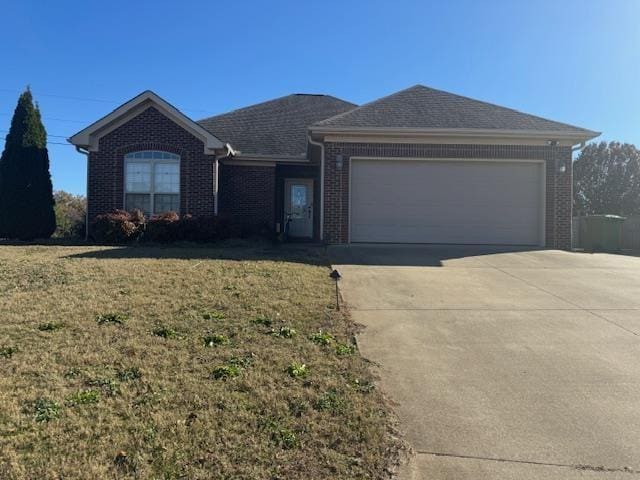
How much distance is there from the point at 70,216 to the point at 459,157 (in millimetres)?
14866

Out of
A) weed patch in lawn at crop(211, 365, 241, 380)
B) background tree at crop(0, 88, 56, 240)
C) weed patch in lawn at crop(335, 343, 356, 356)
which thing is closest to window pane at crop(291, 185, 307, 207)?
background tree at crop(0, 88, 56, 240)

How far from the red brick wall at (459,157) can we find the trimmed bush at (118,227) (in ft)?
16.5

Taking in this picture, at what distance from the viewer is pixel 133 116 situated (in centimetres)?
1441

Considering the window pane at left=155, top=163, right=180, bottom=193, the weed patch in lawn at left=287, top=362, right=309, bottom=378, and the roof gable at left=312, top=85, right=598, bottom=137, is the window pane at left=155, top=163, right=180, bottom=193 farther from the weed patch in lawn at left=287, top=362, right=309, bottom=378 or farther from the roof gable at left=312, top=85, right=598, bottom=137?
the weed patch in lawn at left=287, top=362, right=309, bottom=378

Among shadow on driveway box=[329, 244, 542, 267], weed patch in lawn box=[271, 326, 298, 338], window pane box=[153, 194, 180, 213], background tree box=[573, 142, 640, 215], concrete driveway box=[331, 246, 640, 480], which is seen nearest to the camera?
concrete driveway box=[331, 246, 640, 480]

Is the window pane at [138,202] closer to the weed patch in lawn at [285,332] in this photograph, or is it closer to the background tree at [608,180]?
the weed patch in lawn at [285,332]

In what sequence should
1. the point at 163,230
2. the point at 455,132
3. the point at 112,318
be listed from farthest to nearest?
the point at 163,230 → the point at 455,132 → the point at 112,318

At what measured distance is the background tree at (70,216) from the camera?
15763 millimetres

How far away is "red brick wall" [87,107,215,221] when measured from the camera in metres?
14.4

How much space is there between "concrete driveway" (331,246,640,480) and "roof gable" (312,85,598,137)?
192 inches

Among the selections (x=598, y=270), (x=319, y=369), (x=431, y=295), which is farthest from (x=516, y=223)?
(x=319, y=369)

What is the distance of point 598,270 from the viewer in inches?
400


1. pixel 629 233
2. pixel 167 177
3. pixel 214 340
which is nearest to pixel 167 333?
pixel 214 340

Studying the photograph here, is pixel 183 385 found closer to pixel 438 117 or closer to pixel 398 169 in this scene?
pixel 398 169
